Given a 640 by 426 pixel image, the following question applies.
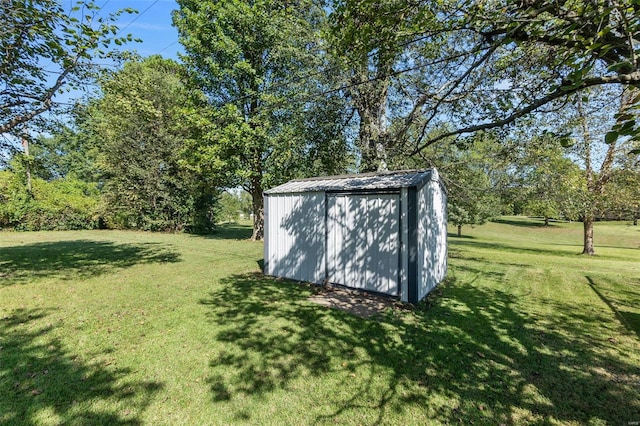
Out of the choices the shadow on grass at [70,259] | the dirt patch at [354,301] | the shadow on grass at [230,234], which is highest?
the shadow on grass at [70,259]

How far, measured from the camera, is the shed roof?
19.0 feet

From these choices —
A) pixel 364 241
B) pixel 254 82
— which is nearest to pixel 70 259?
pixel 364 241

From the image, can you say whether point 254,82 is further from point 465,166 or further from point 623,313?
point 623,313

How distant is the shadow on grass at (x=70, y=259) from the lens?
7477 mm

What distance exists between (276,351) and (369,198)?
3557mm

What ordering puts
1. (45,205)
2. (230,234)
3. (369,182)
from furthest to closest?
(230,234)
(45,205)
(369,182)

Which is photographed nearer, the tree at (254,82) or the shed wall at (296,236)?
the shed wall at (296,236)

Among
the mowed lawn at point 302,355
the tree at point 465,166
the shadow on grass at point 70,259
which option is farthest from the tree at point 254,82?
the mowed lawn at point 302,355

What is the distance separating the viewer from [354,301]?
583cm

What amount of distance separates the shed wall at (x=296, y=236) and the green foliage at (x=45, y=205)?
1802 centimetres

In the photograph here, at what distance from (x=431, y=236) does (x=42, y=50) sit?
9.58 meters

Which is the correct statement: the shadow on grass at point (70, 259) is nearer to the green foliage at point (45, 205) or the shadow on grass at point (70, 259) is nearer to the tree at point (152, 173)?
the tree at point (152, 173)

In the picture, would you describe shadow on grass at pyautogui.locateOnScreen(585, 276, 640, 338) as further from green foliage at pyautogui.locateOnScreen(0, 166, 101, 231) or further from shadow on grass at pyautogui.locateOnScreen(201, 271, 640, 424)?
green foliage at pyautogui.locateOnScreen(0, 166, 101, 231)

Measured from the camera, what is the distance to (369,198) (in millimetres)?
6102
